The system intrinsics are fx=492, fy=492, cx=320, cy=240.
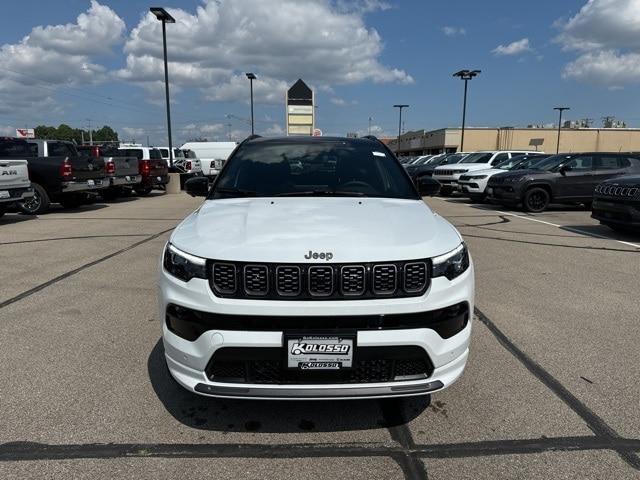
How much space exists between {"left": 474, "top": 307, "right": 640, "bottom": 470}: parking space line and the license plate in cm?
156

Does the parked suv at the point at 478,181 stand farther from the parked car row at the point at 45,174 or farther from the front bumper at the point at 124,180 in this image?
the parked car row at the point at 45,174

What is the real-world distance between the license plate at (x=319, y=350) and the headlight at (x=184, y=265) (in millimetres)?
609

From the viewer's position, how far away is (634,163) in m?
13.6

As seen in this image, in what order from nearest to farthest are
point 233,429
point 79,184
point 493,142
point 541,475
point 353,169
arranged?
point 541,475, point 233,429, point 353,169, point 79,184, point 493,142

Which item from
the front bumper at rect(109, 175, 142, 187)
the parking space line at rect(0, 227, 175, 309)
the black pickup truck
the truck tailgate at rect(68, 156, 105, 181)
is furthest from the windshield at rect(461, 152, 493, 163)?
the parking space line at rect(0, 227, 175, 309)

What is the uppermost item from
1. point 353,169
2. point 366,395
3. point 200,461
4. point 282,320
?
point 353,169

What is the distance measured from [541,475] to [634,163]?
13.9 meters

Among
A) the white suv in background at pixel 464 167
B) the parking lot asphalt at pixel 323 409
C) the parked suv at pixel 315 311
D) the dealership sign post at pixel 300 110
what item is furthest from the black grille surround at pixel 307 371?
the dealership sign post at pixel 300 110

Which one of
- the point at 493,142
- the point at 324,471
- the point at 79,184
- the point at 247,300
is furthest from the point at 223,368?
the point at 493,142

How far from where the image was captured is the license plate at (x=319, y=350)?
8.15ft

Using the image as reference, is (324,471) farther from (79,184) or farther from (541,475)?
(79,184)

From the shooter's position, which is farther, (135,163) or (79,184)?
(135,163)

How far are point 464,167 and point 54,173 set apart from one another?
1397cm

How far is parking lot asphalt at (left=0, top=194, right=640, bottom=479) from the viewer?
8.33 ft
